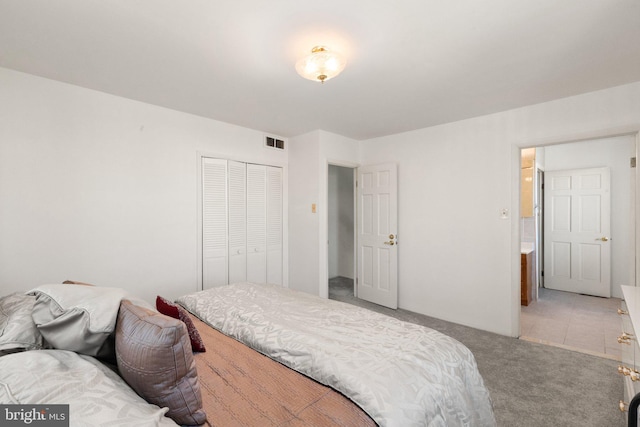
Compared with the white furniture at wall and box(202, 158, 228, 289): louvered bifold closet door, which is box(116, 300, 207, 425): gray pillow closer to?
the white furniture at wall

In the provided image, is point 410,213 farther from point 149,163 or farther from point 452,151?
point 149,163

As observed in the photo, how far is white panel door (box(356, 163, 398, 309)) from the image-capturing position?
156 inches

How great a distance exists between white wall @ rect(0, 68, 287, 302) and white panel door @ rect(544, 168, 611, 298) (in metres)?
5.57

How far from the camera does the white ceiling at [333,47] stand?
1.58 metres

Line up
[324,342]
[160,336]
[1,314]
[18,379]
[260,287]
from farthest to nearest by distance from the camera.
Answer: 1. [260,287]
2. [324,342]
3. [1,314]
4. [160,336]
5. [18,379]

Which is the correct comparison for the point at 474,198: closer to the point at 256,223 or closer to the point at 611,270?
the point at 256,223

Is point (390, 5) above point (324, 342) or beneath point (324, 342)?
above

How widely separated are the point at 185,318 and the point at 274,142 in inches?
119

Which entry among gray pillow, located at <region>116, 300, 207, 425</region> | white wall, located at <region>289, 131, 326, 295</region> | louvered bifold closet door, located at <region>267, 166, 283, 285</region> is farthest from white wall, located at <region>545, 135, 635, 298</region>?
gray pillow, located at <region>116, 300, 207, 425</region>

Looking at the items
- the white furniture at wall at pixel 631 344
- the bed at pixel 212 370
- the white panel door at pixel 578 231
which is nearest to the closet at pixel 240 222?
the bed at pixel 212 370

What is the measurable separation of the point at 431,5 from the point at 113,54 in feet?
6.98

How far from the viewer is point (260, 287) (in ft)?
8.05

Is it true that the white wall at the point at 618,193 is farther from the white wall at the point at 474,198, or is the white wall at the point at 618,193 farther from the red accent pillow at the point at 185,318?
the red accent pillow at the point at 185,318

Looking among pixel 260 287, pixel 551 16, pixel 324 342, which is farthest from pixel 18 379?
pixel 551 16
